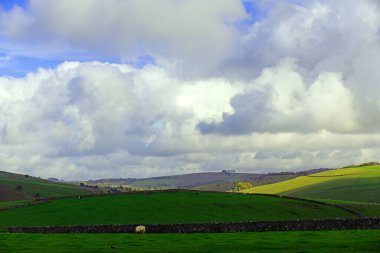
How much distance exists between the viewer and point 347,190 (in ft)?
557

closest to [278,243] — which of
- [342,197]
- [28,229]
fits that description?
[28,229]

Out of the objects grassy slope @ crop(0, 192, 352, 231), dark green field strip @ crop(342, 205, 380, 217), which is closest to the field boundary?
grassy slope @ crop(0, 192, 352, 231)

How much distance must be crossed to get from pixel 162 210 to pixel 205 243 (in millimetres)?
54185

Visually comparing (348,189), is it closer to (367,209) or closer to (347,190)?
(347,190)

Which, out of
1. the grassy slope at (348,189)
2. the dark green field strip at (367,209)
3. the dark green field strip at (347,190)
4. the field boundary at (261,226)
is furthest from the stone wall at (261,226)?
the grassy slope at (348,189)

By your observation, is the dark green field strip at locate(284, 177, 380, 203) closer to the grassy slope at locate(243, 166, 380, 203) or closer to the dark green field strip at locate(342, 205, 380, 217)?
the grassy slope at locate(243, 166, 380, 203)

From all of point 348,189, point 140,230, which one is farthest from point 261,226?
point 348,189

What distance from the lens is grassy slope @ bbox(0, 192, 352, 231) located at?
293ft

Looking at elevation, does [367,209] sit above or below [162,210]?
below

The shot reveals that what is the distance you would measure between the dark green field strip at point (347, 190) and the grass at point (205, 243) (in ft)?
337

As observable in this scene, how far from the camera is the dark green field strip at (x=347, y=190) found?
154750mm

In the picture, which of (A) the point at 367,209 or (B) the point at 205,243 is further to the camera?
(A) the point at 367,209

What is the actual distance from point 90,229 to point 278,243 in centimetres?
2681

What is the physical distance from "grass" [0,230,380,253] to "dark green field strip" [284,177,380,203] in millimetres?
102743
